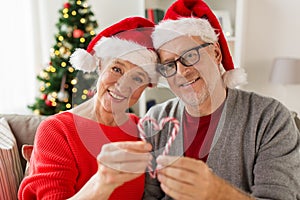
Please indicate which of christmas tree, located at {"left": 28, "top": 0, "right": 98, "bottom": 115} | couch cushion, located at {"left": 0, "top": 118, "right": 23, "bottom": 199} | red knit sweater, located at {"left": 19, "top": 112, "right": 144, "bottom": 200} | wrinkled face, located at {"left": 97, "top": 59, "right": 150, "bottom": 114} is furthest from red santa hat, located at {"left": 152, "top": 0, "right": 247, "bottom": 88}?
christmas tree, located at {"left": 28, "top": 0, "right": 98, "bottom": 115}

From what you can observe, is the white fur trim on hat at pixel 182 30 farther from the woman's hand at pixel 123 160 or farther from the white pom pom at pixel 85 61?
the woman's hand at pixel 123 160

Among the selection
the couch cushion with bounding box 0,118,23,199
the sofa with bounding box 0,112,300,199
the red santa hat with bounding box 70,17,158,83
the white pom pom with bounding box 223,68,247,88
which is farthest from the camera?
the sofa with bounding box 0,112,300,199

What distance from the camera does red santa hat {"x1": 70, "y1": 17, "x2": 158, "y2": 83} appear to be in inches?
36.2

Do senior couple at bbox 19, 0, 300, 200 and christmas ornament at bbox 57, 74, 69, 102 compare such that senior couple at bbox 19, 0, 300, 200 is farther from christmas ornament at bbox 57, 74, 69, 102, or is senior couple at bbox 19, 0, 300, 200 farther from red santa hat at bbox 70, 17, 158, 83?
christmas ornament at bbox 57, 74, 69, 102

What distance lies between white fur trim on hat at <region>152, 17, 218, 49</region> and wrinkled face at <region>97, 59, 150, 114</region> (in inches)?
4.1

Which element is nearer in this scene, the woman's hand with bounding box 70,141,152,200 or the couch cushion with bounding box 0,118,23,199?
the woman's hand with bounding box 70,141,152,200

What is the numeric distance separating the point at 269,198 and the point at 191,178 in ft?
1.22

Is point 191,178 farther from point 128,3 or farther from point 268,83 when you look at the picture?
point 128,3

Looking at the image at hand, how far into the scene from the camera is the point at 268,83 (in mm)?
3135

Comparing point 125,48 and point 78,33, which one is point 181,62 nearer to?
point 125,48

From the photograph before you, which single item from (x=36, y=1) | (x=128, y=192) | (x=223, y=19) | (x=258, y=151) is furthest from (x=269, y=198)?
(x=36, y=1)

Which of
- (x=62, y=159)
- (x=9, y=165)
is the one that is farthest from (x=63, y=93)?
(x=62, y=159)

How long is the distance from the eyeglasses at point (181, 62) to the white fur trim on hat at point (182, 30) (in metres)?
0.05

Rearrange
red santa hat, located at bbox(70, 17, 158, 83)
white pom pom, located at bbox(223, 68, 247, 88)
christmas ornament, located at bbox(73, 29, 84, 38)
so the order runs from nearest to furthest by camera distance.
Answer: red santa hat, located at bbox(70, 17, 158, 83) → white pom pom, located at bbox(223, 68, 247, 88) → christmas ornament, located at bbox(73, 29, 84, 38)
